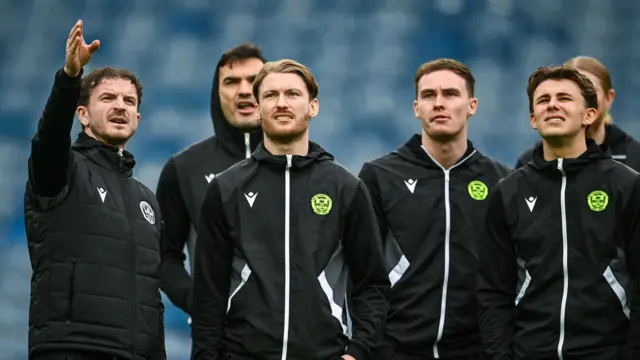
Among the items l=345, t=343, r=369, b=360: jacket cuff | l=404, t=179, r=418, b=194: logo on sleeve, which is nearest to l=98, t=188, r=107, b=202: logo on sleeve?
l=345, t=343, r=369, b=360: jacket cuff

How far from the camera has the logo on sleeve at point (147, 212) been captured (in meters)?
4.58

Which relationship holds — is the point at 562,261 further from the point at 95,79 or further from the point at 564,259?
the point at 95,79

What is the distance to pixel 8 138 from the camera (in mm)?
8250

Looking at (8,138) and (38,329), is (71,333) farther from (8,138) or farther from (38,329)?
(8,138)

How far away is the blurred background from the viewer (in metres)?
8.15

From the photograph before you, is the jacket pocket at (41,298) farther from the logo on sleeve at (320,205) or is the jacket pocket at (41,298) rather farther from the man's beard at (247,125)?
the man's beard at (247,125)

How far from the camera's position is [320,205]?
4340 millimetres

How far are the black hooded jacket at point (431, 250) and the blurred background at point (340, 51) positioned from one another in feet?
10.1

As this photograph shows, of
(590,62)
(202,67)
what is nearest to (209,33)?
(202,67)

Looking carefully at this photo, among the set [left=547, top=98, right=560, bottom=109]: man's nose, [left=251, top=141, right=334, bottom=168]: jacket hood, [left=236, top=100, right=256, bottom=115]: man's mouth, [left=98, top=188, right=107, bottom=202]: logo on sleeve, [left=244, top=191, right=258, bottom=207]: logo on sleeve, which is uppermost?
[left=236, top=100, right=256, bottom=115]: man's mouth

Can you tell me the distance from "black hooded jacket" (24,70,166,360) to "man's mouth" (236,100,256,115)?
1.06 metres

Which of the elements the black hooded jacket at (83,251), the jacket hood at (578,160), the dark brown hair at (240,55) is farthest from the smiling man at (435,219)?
the black hooded jacket at (83,251)

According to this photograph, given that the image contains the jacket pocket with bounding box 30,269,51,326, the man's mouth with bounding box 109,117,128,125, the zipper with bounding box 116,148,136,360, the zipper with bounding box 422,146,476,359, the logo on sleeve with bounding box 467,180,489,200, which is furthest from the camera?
the logo on sleeve with bounding box 467,180,489,200

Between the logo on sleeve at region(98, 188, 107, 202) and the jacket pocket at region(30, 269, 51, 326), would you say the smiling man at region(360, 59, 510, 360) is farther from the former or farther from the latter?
the jacket pocket at region(30, 269, 51, 326)
